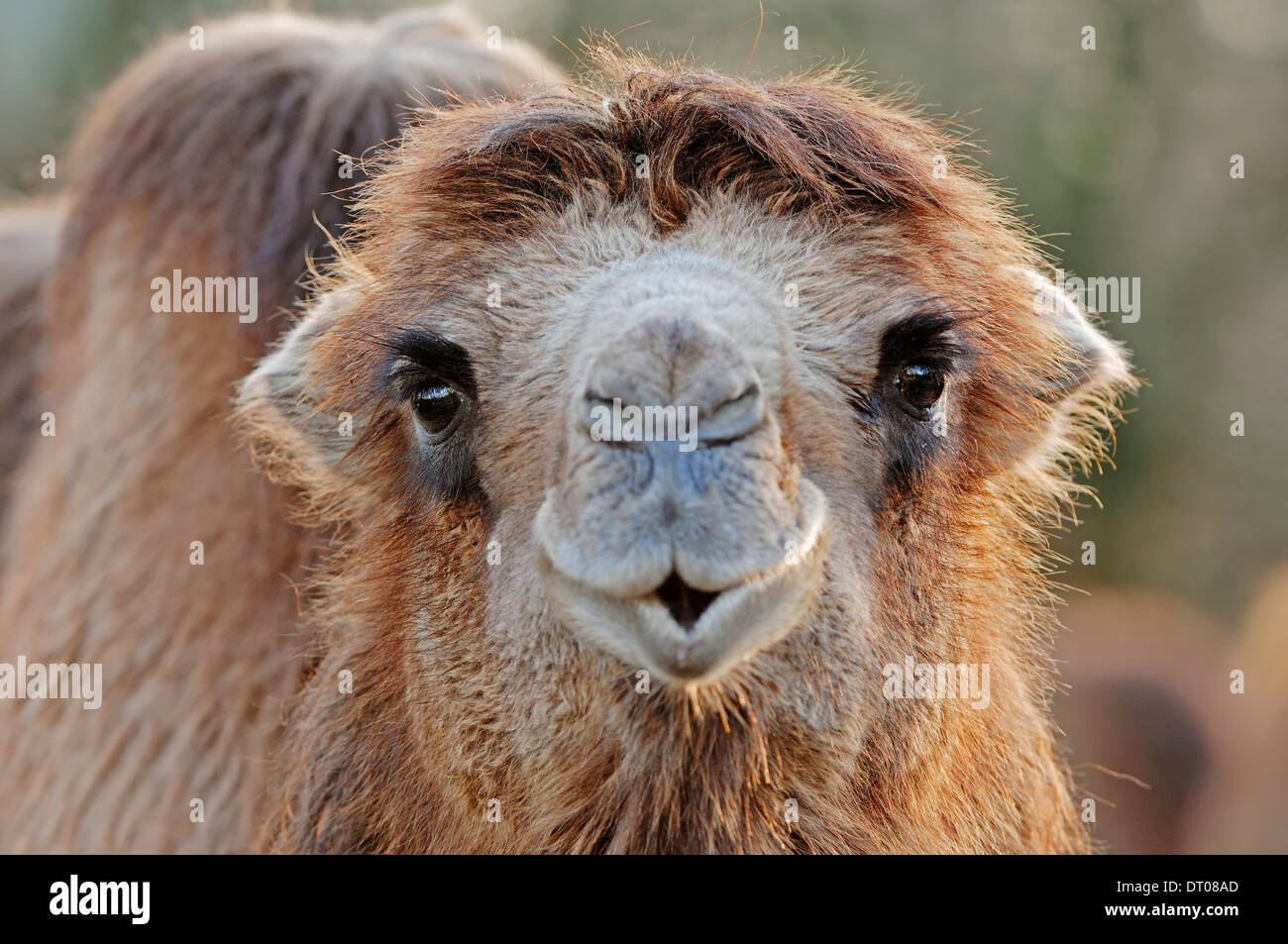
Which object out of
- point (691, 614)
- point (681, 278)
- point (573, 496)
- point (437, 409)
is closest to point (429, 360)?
point (437, 409)

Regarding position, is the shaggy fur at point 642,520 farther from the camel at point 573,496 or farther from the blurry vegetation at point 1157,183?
the blurry vegetation at point 1157,183

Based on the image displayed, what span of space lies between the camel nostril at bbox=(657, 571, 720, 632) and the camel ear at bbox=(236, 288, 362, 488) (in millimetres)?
1524

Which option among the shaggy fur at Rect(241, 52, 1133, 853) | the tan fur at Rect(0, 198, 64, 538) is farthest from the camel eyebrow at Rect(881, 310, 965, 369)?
the tan fur at Rect(0, 198, 64, 538)

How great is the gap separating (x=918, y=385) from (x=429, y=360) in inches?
49.2

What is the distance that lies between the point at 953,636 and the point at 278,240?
2.62 m

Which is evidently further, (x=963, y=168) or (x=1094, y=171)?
(x=1094, y=171)

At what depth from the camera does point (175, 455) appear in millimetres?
4598

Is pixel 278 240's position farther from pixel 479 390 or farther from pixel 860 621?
pixel 860 621

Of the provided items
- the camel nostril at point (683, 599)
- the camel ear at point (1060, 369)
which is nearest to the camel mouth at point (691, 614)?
the camel nostril at point (683, 599)

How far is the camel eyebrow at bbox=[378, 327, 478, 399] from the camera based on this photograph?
3516mm

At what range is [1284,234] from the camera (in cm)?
1566

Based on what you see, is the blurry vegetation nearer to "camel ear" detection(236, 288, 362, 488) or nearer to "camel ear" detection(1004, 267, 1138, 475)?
"camel ear" detection(1004, 267, 1138, 475)

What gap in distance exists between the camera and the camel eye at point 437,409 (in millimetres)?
3561
